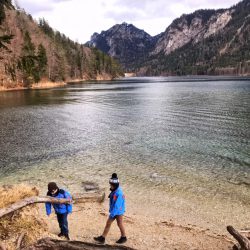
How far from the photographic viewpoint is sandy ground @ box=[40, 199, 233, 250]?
40.3 feet

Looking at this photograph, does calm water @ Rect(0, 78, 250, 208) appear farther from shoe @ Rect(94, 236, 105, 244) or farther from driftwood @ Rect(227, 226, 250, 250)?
shoe @ Rect(94, 236, 105, 244)

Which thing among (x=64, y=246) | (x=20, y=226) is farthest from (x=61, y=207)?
(x=64, y=246)

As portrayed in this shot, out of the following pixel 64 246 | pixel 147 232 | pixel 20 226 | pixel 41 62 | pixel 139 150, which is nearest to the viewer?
pixel 64 246

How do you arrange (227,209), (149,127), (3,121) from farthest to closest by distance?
(3,121), (149,127), (227,209)

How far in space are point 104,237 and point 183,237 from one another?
11.2 feet

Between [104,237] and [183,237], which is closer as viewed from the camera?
[104,237]

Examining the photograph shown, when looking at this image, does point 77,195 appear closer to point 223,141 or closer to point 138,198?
point 138,198

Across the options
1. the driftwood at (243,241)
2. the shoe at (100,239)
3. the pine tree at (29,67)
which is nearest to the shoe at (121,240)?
the shoe at (100,239)

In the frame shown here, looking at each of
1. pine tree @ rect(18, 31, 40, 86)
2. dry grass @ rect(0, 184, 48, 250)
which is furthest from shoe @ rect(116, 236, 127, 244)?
pine tree @ rect(18, 31, 40, 86)

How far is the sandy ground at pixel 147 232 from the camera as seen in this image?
1228cm

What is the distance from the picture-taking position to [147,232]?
1339cm

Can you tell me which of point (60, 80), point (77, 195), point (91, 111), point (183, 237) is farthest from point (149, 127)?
point (60, 80)

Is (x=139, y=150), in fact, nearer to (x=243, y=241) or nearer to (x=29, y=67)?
(x=243, y=241)

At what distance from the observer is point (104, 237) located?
12.1 m
